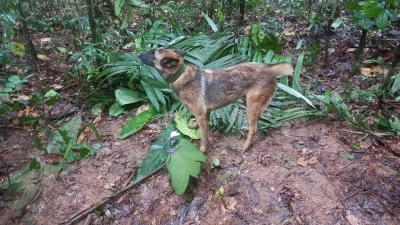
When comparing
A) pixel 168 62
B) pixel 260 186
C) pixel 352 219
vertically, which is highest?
pixel 168 62

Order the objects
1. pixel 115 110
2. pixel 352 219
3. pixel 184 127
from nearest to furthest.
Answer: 1. pixel 352 219
2. pixel 184 127
3. pixel 115 110

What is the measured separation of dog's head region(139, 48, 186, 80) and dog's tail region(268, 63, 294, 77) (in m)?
1.22

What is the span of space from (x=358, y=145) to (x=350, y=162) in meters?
0.36

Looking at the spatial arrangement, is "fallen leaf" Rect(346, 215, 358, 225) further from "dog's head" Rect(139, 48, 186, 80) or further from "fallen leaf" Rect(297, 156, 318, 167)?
"dog's head" Rect(139, 48, 186, 80)

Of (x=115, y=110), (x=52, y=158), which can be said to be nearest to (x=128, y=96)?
(x=115, y=110)

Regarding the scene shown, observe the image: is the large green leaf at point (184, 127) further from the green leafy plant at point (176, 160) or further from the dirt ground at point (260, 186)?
the dirt ground at point (260, 186)

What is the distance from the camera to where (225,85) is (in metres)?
4.10

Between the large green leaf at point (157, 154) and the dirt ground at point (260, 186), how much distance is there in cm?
15

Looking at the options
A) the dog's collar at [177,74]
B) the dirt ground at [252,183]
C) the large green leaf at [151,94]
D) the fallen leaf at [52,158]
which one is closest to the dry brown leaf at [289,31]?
the dirt ground at [252,183]

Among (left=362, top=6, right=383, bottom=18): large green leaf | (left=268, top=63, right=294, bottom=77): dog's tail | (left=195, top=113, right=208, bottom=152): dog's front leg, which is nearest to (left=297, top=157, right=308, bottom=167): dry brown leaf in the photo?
(left=268, top=63, right=294, bottom=77): dog's tail

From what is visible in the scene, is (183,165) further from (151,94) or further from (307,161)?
(151,94)

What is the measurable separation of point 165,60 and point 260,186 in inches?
77.5

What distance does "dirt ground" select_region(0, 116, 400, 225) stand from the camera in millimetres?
3512

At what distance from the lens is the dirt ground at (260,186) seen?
3.51 m
